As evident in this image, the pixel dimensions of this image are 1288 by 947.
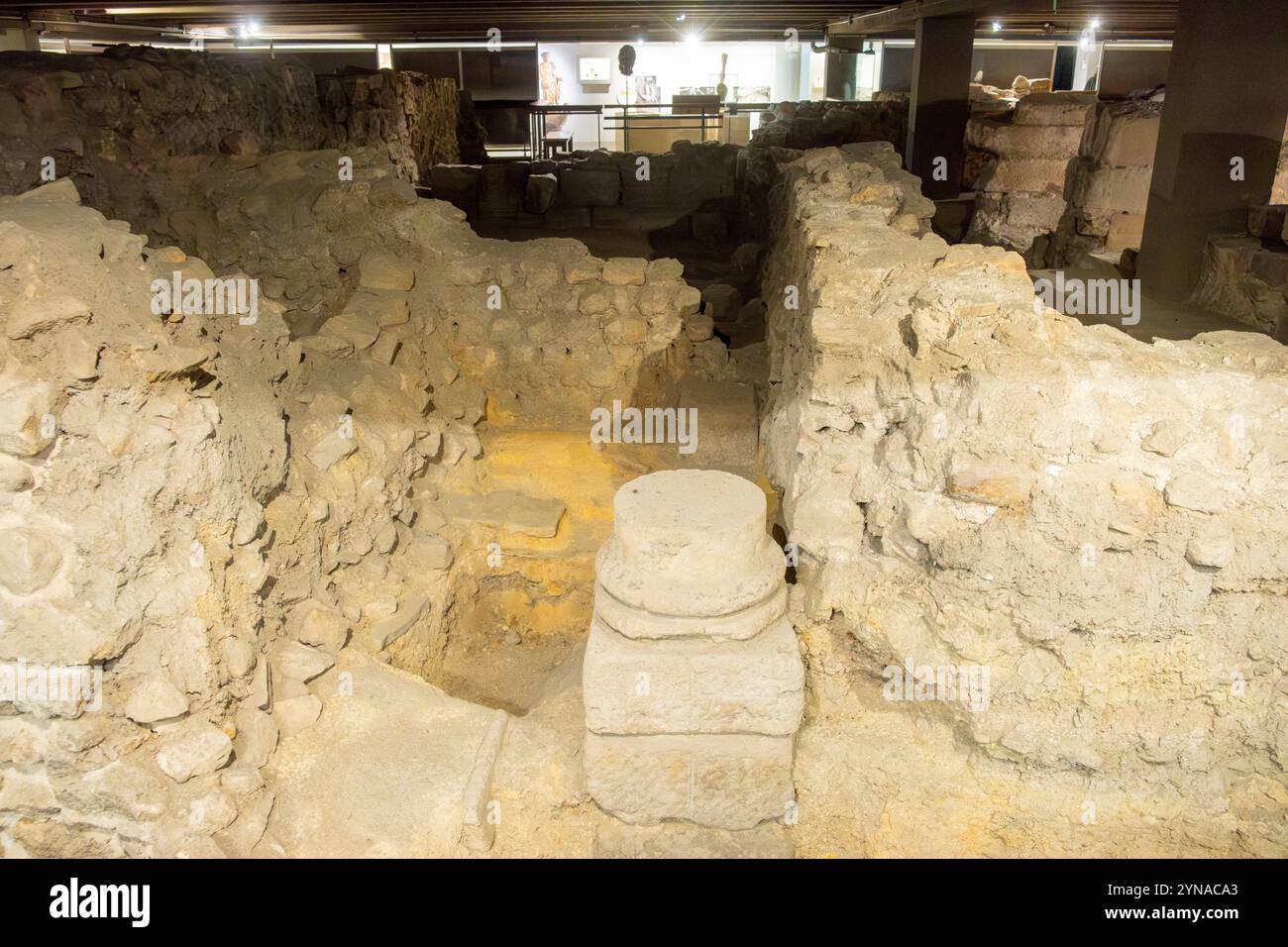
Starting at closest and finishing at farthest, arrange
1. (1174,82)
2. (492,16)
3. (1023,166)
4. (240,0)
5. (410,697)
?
(410,697)
(1174,82)
(240,0)
(492,16)
(1023,166)

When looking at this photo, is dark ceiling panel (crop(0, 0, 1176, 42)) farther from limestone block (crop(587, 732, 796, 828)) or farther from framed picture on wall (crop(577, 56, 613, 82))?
limestone block (crop(587, 732, 796, 828))

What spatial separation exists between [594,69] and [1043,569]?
15.5m

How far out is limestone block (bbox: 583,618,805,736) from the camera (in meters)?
3.07

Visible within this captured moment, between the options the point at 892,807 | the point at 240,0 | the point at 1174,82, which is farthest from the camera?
the point at 240,0

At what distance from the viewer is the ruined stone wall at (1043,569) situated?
2965mm

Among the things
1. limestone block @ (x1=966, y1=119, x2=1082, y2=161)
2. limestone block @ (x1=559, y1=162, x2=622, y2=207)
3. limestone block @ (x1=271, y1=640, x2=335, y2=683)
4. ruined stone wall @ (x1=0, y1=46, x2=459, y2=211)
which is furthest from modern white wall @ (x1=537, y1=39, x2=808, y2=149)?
limestone block @ (x1=271, y1=640, x2=335, y2=683)

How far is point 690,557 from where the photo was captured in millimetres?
3107

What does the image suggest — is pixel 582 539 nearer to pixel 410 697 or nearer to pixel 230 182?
pixel 410 697

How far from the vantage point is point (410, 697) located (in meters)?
3.85

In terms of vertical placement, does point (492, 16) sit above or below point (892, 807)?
above

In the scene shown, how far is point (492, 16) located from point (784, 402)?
8.19m

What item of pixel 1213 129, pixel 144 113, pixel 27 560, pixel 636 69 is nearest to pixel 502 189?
pixel 144 113

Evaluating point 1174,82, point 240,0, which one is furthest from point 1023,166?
point 240,0

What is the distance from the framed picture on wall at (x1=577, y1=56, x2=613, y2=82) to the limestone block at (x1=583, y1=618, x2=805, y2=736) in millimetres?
15356
